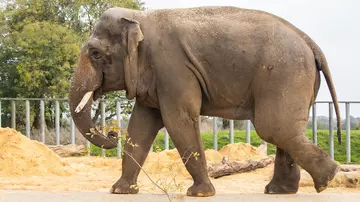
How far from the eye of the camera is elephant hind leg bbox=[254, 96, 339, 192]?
4926mm

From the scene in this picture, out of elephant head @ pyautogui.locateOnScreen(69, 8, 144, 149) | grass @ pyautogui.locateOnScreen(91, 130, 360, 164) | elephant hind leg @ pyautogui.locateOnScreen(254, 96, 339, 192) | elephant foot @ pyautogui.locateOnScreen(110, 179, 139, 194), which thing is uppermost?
elephant head @ pyautogui.locateOnScreen(69, 8, 144, 149)

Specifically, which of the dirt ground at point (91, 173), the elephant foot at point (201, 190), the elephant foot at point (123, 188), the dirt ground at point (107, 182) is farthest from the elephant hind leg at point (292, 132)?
the dirt ground at point (91, 173)

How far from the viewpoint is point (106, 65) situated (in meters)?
5.20

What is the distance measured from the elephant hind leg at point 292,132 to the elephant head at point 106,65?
1.19 metres

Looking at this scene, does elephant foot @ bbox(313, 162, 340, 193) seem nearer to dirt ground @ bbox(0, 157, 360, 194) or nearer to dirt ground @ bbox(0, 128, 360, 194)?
dirt ground @ bbox(0, 157, 360, 194)

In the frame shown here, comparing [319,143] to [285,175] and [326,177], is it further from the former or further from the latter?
[326,177]

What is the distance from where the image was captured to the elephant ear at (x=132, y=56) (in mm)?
5020

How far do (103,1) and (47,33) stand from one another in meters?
Answer: 2.67

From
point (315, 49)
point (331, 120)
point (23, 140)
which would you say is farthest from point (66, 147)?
point (315, 49)

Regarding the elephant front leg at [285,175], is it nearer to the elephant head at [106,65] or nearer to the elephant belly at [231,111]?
the elephant belly at [231,111]

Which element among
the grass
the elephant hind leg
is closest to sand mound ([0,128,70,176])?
the grass

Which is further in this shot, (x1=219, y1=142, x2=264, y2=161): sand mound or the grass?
the grass

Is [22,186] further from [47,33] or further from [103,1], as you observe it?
[103,1]

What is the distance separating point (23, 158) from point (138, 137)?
6.47 meters
